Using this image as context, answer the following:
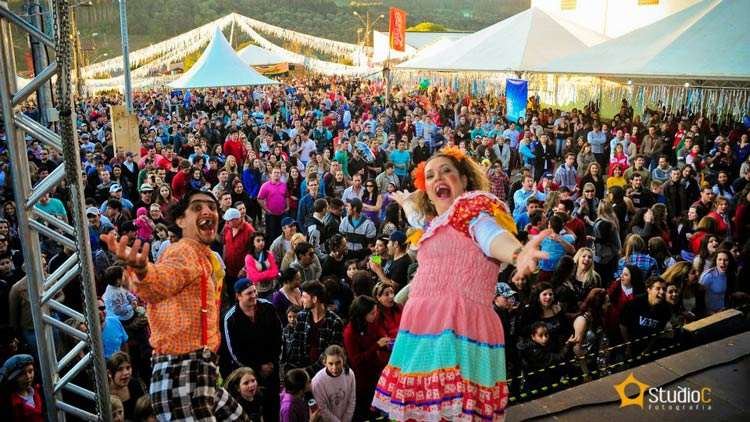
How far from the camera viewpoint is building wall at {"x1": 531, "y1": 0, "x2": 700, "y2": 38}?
64.6 ft

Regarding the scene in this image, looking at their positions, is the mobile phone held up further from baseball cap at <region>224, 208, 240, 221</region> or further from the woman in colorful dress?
baseball cap at <region>224, 208, 240, 221</region>

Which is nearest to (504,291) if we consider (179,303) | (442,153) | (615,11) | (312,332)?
(312,332)

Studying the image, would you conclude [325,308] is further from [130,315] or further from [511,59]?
[511,59]

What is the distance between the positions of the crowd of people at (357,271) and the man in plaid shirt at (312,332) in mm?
14

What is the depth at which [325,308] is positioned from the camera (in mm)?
4582

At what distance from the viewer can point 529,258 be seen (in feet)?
6.34

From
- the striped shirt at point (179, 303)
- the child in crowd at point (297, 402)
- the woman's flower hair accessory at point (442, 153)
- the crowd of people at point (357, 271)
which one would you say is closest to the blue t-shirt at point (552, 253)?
the crowd of people at point (357, 271)

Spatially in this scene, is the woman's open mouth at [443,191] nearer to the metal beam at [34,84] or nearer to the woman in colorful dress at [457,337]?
the woman in colorful dress at [457,337]

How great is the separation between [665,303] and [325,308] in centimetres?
283

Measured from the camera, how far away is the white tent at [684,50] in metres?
9.78

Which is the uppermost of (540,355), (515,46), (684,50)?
(515,46)

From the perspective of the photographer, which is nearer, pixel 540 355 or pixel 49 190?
pixel 49 190

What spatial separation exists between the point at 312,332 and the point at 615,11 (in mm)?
20613

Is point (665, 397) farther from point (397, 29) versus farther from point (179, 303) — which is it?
point (397, 29)
